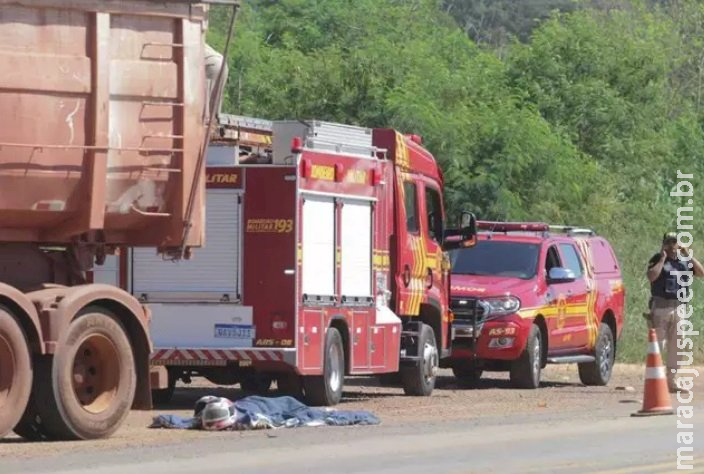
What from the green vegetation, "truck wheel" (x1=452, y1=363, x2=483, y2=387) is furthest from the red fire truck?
the green vegetation

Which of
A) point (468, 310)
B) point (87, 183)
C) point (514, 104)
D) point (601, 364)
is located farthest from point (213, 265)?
point (514, 104)

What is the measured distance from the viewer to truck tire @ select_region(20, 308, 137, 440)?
14719 millimetres

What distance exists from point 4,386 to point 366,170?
691 centimetres

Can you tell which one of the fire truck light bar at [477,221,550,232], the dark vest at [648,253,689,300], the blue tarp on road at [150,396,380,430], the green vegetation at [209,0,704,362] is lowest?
the blue tarp on road at [150,396,380,430]

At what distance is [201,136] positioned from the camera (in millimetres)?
15938

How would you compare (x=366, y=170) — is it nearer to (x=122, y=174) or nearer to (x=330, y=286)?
(x=330, y=286)

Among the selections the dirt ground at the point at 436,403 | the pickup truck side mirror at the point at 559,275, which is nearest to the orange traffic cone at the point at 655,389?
the dirt ground at the point at 436,403

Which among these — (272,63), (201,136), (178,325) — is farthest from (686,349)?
(272,63)

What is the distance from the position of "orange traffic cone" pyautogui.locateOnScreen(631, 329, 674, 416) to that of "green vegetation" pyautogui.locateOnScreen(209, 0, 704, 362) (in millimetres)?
12264

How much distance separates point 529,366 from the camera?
925 inches

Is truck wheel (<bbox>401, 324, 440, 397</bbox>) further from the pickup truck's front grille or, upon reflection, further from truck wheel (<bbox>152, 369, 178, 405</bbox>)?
truck wheel (<bbox>152, 369, 178, 405</bbox>)

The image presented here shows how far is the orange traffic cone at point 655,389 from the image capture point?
59.1ft

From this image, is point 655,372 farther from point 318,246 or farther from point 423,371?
point 423,371

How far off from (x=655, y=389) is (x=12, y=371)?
279 inches
